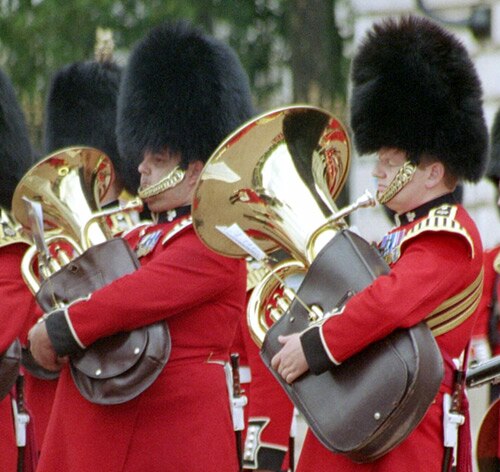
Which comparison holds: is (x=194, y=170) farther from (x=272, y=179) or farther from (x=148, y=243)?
(x=272, y=179)

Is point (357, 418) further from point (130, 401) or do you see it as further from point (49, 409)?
point (49, 409)

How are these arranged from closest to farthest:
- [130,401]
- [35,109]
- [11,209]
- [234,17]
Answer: [130,401]
[11,209]
[35,109]
[234,17]

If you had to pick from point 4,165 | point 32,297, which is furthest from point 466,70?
point 4,165

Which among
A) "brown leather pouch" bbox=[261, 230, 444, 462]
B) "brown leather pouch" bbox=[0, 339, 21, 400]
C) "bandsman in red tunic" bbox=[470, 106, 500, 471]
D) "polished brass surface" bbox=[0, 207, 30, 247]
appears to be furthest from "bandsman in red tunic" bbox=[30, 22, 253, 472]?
"bandsman in red tunic" bbox=[470, 106, 500, 471]

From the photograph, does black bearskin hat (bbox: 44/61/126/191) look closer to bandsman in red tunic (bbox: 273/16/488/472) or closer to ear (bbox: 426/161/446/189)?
bandsman in red tunic (bbox: 273/16/488/472)

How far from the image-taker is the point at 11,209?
6.48 meters

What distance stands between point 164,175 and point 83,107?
1.92 metres

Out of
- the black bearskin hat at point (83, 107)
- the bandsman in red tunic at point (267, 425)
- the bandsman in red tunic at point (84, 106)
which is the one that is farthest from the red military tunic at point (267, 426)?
the black bearskin hat at point (83, 107)

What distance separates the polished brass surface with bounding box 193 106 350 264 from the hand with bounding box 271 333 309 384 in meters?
0.30

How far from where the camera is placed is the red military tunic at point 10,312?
19.4ft

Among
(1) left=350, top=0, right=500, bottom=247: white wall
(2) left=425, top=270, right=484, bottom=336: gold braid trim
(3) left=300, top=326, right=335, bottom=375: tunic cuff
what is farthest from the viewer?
(1) left=350, top=0, right=500, bottom=247: white wall

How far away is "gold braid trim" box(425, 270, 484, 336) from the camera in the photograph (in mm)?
4742

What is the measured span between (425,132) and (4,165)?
91.9 inches

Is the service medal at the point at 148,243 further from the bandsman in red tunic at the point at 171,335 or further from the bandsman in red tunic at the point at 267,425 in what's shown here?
the bandsman in red tunic at the point at 267,425
